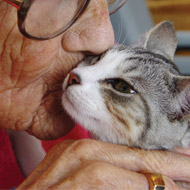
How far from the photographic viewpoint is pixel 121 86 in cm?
81

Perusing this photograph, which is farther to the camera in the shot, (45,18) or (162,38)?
(162,38)

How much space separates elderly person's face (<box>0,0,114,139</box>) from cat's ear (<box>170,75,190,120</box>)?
0.68ft

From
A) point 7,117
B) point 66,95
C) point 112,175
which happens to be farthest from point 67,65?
point 112,175

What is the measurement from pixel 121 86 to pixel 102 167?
0.22 metres

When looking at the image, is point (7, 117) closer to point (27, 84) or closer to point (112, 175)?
point (27, 84)

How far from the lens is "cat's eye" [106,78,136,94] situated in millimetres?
808

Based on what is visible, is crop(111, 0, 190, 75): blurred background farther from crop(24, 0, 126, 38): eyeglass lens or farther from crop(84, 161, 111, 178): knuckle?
crop(84, 161, 111, 178): knuckle

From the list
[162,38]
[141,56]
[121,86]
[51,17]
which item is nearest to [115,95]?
[121,86]

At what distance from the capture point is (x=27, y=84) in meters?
0.82

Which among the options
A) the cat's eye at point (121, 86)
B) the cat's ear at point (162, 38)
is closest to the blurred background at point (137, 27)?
the cat's ear at point (162, 38)

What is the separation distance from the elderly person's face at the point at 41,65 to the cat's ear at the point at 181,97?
208 mm

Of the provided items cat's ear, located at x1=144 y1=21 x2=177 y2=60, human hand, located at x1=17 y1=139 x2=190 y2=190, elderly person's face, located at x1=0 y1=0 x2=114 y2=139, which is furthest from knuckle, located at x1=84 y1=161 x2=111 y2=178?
cat's ear, located at x1=144 y1=21 x2=177 y2=60

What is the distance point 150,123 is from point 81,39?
283 mm

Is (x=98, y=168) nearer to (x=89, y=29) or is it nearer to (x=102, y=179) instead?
(x=102, y=179)
